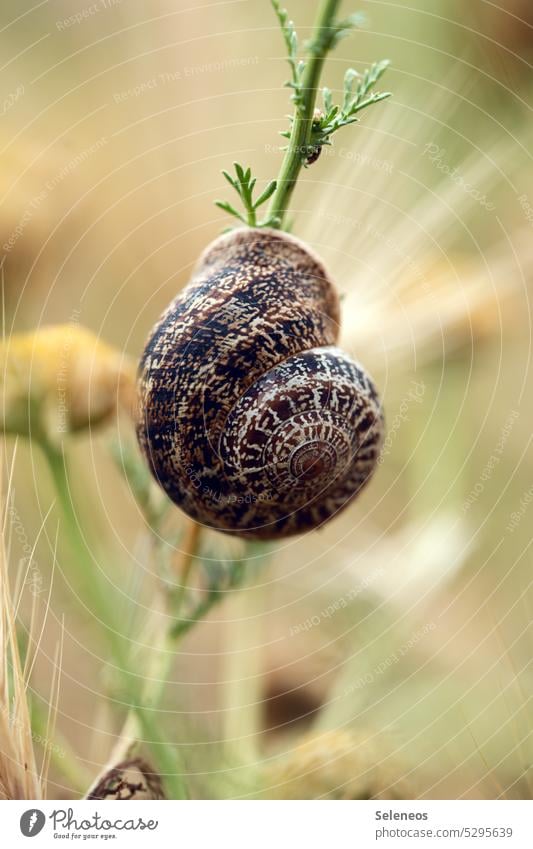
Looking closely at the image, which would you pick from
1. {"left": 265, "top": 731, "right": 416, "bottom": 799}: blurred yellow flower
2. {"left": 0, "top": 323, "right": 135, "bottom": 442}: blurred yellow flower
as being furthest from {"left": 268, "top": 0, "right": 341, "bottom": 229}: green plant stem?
{"left": 265, "top": 731, "right": 416, "bottom": 799}: blurred yellow flower

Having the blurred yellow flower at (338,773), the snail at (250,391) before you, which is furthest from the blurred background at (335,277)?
the snail at (250,391)

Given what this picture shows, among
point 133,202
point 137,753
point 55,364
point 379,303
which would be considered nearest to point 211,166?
point 133,202

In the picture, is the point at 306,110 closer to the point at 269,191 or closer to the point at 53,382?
the point at 269,191

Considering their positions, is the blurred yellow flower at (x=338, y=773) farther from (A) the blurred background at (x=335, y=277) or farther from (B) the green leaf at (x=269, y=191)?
(B) the green leaf at (x=269, y=191)

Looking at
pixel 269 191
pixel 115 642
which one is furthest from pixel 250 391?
pixel 115 642

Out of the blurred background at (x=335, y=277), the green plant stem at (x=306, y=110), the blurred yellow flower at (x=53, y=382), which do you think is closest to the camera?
the green plant stem at (x=306, y=110)
